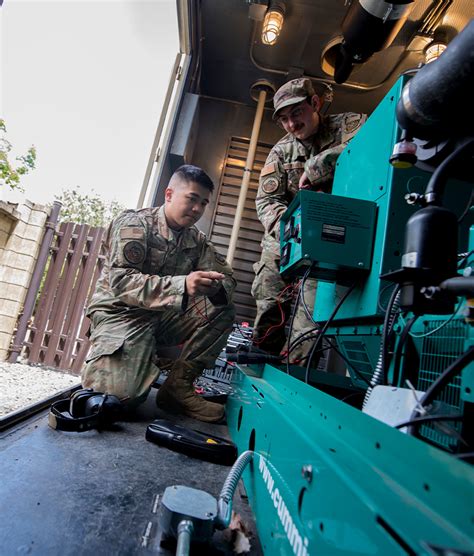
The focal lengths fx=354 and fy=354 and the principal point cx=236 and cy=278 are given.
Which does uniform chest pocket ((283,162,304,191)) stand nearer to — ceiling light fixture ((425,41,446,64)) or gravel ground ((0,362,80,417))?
ceiling light fixture ((425,41,446,64))

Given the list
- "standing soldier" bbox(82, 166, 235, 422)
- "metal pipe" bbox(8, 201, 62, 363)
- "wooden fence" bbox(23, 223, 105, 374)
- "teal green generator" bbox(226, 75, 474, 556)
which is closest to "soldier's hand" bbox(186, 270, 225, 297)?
"standing soldier" bbox(82, 166, 235, 422)

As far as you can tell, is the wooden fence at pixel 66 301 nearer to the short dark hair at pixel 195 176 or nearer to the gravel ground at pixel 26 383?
the gravel ground at pixel 26 383

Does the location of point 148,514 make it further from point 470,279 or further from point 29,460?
point 470,279

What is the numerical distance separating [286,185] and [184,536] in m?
2.11

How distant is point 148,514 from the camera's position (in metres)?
0.85

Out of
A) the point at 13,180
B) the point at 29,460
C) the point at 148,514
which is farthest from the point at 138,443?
the point at 13,180

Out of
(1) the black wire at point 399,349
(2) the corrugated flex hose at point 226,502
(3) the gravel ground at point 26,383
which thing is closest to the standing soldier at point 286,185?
(1) the black wire at point 399,349

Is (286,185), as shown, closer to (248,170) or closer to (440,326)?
(248,170)

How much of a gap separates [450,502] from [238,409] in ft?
3.87

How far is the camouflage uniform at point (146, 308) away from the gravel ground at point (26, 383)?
0.74 m

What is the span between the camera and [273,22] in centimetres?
273

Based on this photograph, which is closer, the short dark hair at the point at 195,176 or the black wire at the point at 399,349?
the black wire at the point at 399,349

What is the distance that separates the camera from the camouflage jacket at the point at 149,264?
64.5 inches

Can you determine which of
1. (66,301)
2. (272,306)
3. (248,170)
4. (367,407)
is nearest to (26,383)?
(66,301)
